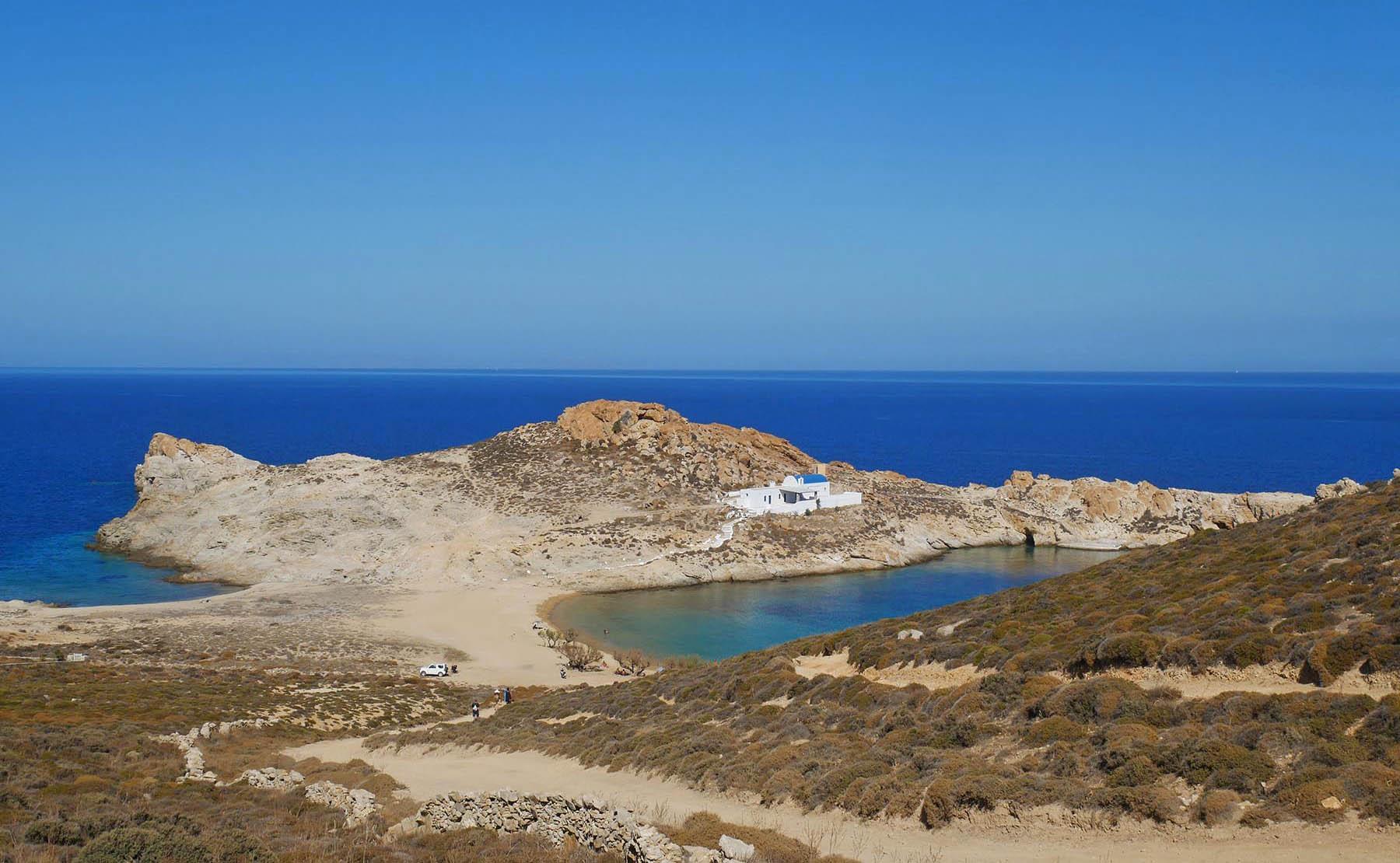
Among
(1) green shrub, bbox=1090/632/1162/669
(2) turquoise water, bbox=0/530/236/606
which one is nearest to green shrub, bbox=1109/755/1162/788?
(1) green shrub, bbox=1090/632/1162/669

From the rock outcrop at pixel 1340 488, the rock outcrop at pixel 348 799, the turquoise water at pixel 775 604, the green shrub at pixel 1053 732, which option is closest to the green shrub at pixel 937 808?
the green shrub at pixel 1053 732

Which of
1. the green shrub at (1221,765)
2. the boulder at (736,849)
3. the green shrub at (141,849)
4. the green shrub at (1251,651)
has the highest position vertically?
the green shrub at (1251,651)

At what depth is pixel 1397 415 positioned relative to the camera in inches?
7559

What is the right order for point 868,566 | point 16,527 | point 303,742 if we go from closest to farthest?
point 303,742, point 868,566, point 16,527

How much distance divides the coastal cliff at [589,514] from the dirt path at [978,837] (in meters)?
35.6

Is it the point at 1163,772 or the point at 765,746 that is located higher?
the point at 1163,772

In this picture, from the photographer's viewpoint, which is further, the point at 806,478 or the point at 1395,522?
the point at 806,478

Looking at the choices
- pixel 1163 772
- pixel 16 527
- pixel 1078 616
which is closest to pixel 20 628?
pixel 16 527

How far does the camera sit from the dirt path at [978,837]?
10156mm

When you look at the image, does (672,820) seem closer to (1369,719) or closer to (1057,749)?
(1057,749)

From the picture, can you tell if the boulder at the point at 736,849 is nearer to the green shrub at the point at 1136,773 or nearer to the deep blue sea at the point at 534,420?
the green shrub at the point at 1136,773

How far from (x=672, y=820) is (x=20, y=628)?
3642 centimetres

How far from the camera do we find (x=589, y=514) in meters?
59.3

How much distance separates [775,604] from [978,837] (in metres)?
36.8
